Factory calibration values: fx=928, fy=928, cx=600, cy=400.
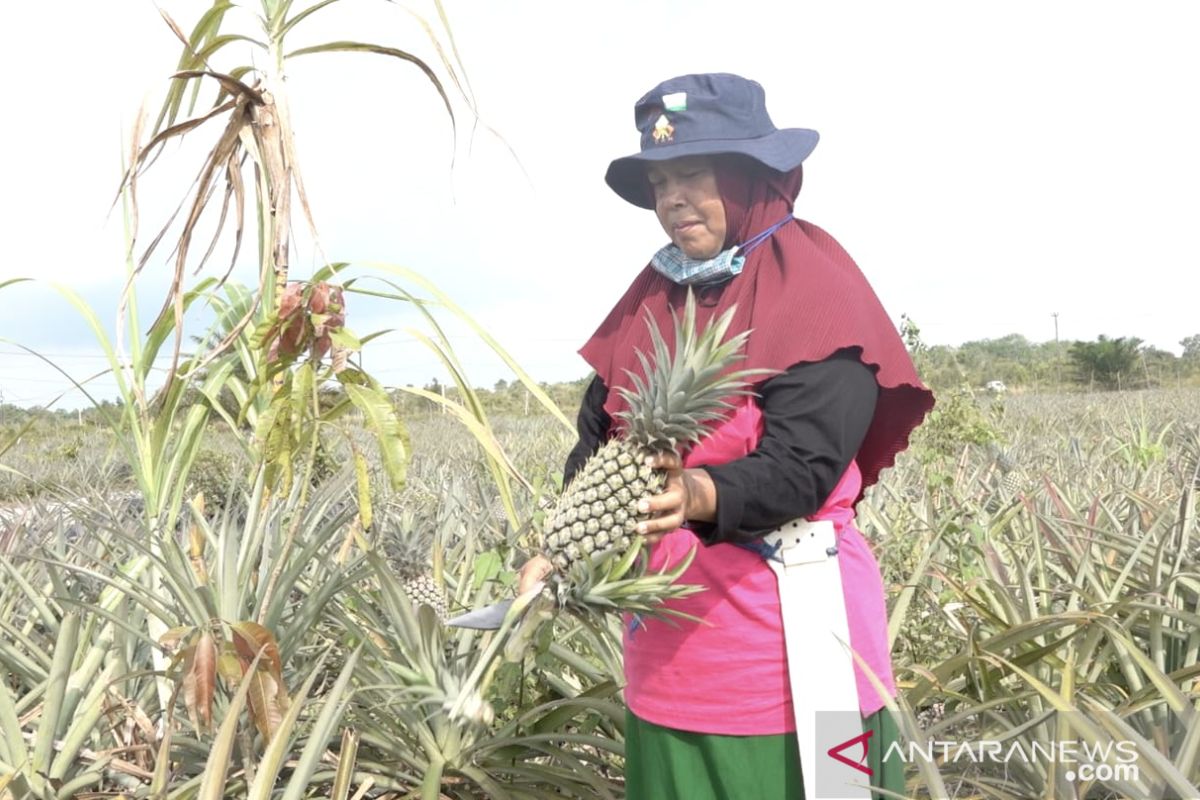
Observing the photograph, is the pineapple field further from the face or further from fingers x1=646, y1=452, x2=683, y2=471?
the face

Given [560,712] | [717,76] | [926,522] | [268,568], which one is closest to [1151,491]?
[926,522]

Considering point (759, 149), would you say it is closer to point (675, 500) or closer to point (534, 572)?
point (675, 500)

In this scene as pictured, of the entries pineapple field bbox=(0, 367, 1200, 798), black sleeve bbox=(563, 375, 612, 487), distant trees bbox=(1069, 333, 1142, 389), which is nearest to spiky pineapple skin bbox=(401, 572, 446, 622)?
pineapple field bbox=(0, 367, 1200, 798)

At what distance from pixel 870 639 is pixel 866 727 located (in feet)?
0.50

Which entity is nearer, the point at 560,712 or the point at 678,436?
the point at 678,436

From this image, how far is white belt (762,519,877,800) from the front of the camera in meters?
1.55

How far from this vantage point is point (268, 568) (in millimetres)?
2410

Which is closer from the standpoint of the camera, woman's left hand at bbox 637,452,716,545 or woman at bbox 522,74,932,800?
woman's left hand at bbox 637,452,716,545

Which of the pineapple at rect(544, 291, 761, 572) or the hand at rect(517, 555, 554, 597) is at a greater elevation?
the pineapple at rect(544, 291, 761, 572)

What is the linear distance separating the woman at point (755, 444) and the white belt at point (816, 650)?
0.05 ft

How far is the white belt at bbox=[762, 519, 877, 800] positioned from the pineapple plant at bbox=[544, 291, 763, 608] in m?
0.29

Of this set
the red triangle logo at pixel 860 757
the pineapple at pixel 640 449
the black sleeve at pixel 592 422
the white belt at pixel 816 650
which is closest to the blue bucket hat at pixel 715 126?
the pineapple at pixel 640 449

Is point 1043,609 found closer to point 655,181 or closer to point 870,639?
point 870,639

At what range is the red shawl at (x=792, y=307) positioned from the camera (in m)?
1.55
